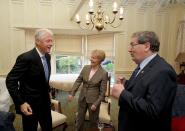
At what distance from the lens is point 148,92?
1304mm

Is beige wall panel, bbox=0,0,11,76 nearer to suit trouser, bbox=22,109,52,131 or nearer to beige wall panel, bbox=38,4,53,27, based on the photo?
beige wall panel, bbox=38,4,53,27

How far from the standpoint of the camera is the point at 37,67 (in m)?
1.97

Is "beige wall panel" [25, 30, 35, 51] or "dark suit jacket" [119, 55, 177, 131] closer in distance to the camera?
"dark suit jacket" [119, 55, 177, 131]

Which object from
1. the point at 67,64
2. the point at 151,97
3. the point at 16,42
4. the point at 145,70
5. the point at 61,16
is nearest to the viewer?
the point at 151,97

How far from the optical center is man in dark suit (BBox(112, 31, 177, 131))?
1272mm

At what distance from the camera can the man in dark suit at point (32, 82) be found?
187 centimetres

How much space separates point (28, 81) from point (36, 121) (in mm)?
463

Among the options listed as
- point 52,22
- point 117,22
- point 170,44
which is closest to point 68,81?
point 52,22

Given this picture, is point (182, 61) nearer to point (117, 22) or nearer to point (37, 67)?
point (117, 22)

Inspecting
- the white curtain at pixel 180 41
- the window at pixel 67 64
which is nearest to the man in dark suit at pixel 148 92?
the white curtain at pixel 180 41

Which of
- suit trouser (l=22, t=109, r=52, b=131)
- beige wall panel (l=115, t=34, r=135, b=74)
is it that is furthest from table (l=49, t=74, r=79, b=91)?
suit trouser (l=22, t=109, r=52, b=131)

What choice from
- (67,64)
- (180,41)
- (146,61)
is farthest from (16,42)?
(180,41)

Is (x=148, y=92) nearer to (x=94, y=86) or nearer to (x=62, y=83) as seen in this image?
(x=94, y=86)

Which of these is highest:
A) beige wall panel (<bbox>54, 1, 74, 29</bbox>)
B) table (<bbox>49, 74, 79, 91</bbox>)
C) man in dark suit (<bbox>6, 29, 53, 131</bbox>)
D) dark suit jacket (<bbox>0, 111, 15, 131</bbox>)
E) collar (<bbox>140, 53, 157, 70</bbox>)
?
beige wall panel (<bbox>54, 1, 74, 29</bbox>)
